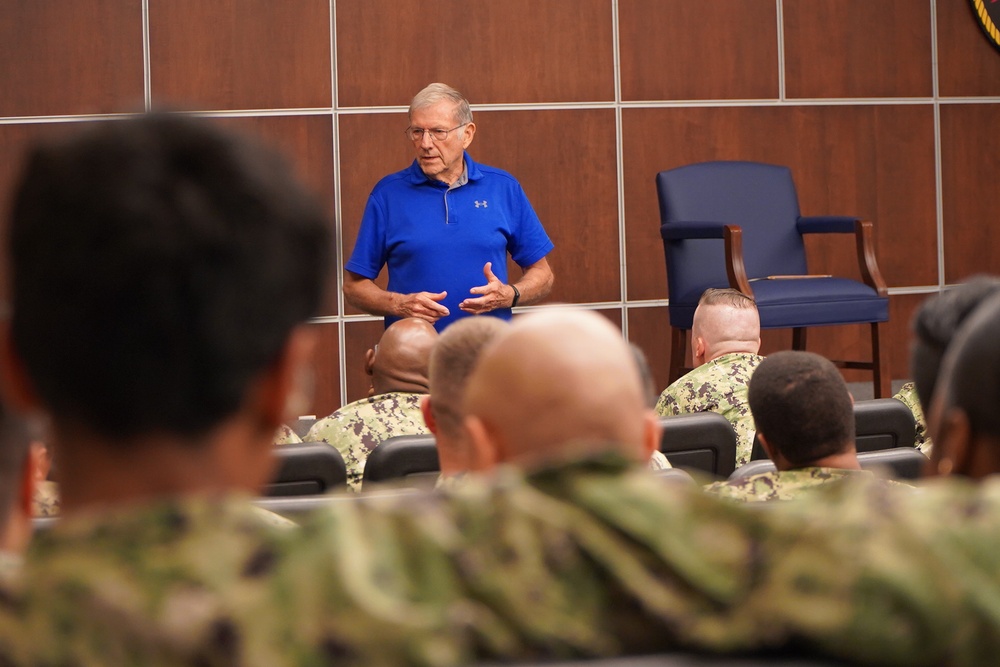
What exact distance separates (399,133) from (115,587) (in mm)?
5694

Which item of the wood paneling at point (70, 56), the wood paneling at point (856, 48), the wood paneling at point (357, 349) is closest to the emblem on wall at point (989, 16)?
the wood paneling at point (856, 48)

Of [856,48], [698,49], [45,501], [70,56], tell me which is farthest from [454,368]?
[856,48]

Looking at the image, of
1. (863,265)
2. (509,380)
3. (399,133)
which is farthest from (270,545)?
(399,133)

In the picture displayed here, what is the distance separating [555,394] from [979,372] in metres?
0.29

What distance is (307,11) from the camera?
6078mm

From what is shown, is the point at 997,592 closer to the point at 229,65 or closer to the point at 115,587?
the point at 115,587

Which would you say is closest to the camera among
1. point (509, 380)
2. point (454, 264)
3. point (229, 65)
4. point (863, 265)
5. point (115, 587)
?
point (115, 587)

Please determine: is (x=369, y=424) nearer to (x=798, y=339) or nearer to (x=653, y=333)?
(x=798, y=339)

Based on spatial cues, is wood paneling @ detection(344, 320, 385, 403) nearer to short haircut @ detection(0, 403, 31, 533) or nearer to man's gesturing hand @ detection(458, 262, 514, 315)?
man's gesturing hand @ detection(458, 262, 514, 315)

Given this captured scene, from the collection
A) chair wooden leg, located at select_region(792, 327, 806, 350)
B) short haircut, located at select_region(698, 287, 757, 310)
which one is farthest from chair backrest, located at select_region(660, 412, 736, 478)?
chair wooden leg, located at select_region(792, 327, 806, 350)

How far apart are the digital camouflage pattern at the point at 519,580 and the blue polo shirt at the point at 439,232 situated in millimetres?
3921

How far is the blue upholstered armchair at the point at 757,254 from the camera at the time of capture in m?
5.10

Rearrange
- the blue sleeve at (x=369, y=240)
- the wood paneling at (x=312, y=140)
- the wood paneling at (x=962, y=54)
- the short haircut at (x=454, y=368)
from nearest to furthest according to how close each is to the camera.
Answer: the short haircut at (x=454, y=368)
the blue sleeve at (x=369, y=240)
the wood paneling at (x=312, y=140)
the wood paneling at (x=962, y=54)

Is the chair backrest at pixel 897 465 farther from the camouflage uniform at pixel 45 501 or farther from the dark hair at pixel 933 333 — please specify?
the camouflage uniform at pixel 45 501
